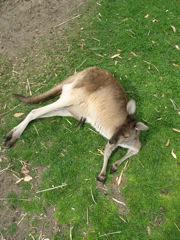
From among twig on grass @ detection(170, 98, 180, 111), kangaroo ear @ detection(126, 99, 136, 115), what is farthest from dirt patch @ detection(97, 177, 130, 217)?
twig on grass @ detection(170, 98, 180, 111)

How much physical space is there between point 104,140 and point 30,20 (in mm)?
2535

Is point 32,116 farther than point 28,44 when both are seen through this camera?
No

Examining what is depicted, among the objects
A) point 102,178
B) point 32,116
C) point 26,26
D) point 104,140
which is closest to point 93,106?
point 104,140

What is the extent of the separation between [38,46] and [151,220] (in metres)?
3.14

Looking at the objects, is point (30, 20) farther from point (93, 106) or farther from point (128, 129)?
point (128, 129)

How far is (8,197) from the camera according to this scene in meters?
3.96

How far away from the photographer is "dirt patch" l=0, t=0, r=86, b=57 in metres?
5.50

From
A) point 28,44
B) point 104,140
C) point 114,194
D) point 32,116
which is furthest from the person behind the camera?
point 28,44

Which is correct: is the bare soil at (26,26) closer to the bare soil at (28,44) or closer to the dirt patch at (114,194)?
the bare soil at (28,44)

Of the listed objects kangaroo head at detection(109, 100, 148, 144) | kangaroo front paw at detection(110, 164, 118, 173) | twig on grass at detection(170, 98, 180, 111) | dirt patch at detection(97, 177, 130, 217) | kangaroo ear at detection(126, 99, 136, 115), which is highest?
kangaroo ear at detection(126, 99, 136, 115)

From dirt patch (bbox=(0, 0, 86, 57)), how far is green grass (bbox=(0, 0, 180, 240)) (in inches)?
8.9

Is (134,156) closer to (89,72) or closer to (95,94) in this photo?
(95,94)

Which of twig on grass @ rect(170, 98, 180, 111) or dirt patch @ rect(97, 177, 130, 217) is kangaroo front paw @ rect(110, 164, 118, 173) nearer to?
dirt patch @ rect(97, 177, 130, 217)

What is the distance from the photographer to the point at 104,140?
461 centimetres
